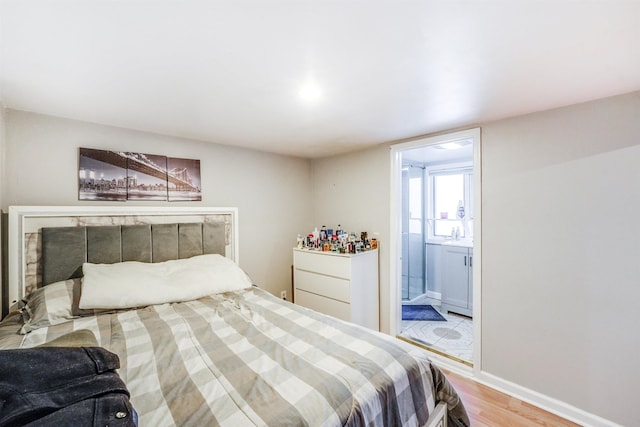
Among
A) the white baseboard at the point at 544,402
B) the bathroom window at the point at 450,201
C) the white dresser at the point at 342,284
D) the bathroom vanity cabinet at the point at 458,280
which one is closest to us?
the white baseboard at the point at 544,402

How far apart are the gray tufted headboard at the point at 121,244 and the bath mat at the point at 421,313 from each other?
2605 millimetres

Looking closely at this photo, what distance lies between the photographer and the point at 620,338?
5.67ft

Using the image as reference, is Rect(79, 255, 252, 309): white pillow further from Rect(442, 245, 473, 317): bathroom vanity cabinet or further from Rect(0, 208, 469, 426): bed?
Rect(442, 245, 473, 317): bathroom vanity cabinet

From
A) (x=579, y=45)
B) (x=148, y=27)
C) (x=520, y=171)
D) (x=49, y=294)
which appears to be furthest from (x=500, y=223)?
(x=49, y=294)

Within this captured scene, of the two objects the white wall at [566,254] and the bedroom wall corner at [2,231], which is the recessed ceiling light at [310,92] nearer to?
the white wall at [566,254]

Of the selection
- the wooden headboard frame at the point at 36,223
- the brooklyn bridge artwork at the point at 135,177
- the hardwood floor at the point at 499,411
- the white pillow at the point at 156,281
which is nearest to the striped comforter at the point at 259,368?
the white pillow at the point at 156,281

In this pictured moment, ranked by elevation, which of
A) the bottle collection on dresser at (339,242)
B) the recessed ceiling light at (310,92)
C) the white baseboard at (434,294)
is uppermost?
the recessed ceiling light at (310,92)

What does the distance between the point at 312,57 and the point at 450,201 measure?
3.75 metres

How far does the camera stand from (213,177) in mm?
2936

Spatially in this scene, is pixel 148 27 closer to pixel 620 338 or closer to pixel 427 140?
pixel 427 140

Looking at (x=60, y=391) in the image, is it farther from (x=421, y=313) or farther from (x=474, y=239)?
(x=421, y=313)

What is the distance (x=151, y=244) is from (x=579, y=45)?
3106 millimetres

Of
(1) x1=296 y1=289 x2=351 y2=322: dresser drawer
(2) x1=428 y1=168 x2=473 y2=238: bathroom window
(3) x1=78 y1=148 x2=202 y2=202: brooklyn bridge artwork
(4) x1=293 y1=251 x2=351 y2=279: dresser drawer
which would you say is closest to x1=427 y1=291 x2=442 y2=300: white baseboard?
(2) x1=428 y1=168 x2=473 y2=238: bathroom window

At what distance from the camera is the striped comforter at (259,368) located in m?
0.98
